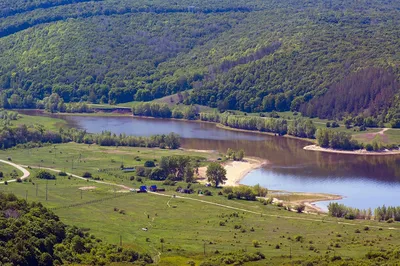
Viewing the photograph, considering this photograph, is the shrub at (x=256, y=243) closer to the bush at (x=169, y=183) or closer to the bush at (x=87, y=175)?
the bush at (x=169, y=183)

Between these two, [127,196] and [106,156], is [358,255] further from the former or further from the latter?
[106,156]

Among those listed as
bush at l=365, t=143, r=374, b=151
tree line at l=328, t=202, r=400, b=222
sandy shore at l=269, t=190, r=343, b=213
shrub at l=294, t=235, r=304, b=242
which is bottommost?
shrub at l=294, t=235, r=304, b=242

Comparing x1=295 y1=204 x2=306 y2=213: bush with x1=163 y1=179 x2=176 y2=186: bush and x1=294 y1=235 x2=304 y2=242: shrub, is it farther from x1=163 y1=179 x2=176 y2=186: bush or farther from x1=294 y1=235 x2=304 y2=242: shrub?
x1=163 y1=179 x2=176 y2=186: bush

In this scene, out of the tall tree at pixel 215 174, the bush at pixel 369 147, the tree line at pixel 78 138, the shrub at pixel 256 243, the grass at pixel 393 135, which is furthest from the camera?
the grass at pixel 393 135

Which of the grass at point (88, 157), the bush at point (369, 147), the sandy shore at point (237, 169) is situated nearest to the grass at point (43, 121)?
the grass at point (88, 157)

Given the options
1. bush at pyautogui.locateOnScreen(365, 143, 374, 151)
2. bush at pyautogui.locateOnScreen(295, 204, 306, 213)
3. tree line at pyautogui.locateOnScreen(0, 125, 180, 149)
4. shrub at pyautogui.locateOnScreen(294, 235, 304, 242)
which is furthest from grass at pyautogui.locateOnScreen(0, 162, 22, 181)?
bush at pyautogui.locateOnScreen(365, 143, 374, 151)

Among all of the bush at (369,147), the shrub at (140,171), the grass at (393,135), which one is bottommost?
the shrub at (140,171)
